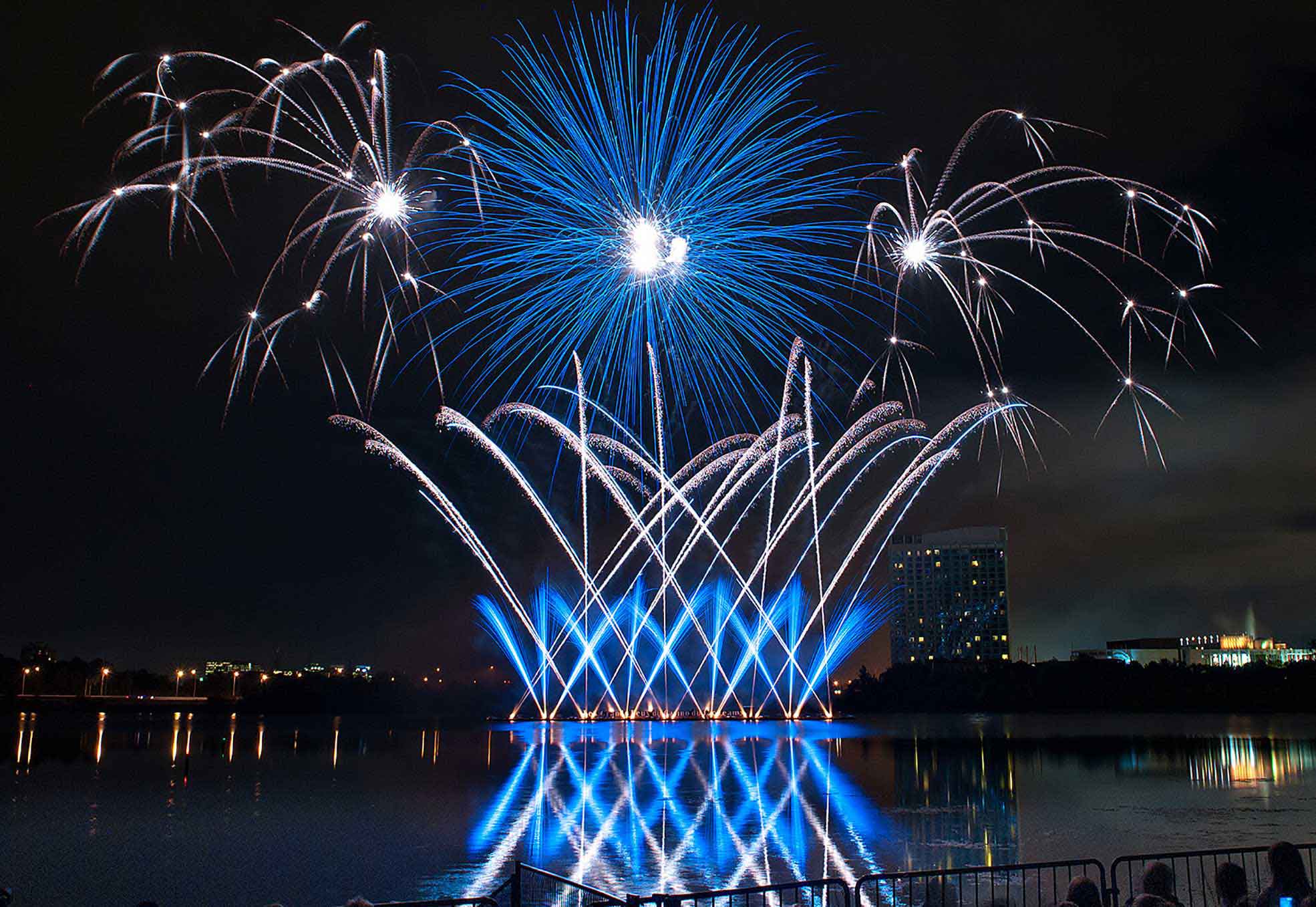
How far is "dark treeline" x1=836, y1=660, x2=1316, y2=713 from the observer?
322 feet

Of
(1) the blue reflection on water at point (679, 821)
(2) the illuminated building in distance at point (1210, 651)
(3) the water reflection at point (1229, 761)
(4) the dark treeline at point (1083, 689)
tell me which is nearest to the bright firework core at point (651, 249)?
(1) the blue reflection on water at point (679, 821)

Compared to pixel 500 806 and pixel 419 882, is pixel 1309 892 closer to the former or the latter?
pixel 419 882

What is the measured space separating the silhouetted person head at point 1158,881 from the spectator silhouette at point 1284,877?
104 cm

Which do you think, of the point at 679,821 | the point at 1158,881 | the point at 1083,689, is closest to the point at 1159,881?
the point at 1158,881

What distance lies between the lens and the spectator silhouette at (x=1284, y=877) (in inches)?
397

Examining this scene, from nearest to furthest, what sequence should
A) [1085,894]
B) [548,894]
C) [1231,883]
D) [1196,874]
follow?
[1085,894], [1231,883], [548,894], [1196,874]

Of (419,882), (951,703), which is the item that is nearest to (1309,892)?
(419,882)

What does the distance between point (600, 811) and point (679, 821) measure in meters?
2.77

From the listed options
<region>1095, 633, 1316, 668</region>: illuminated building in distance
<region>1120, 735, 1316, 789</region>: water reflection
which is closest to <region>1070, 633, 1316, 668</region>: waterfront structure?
<region>1095, 633, 1316, 668</region>: illuminated building in distance

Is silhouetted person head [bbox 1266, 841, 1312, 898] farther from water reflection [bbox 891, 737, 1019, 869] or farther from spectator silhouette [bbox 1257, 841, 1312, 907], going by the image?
water reflection [bbox 891, 737, 1019, 869]

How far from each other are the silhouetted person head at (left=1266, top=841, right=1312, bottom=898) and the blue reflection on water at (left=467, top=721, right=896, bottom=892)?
7.76 meters

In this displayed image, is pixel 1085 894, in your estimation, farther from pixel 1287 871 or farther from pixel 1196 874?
pixel 1196 874

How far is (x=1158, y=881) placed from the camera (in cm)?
1123

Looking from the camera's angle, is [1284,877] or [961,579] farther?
[961,579]
